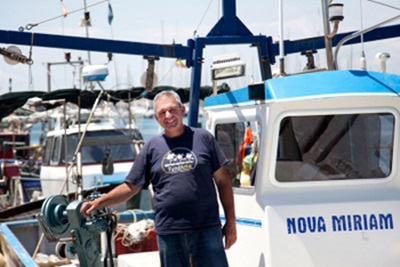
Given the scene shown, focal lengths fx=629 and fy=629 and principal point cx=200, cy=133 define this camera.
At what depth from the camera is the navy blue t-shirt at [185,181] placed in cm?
412

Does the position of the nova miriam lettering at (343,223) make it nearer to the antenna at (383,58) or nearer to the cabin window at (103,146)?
the antenna at (383,58)

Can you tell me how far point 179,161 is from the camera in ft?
13.6

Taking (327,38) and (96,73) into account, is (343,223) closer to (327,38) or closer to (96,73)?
(327,38)

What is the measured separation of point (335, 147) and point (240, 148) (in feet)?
2.76

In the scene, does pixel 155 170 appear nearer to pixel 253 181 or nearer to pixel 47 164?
pixel 253 181

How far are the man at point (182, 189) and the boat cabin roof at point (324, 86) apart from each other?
64 cm

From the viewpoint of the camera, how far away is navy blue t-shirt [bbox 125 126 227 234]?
4125mm

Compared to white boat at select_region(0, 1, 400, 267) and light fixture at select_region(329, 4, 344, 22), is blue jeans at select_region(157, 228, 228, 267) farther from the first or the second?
light fixture at select_region(329, 4, 344, 22)

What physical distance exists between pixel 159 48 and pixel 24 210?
4637 mm

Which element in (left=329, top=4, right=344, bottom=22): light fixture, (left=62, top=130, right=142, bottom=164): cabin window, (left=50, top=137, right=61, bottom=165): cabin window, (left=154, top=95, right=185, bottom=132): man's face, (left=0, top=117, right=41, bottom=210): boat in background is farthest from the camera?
(left=0, top=117, right=41, bottom=210): boat in background

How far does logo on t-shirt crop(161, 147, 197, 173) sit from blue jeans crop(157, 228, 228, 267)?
437mm

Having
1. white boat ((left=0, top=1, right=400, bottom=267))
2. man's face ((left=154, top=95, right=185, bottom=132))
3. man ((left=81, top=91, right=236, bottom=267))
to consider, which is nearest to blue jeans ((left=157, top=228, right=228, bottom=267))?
man ((left=81, top=91, right=236, bottom=267))

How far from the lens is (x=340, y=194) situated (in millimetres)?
4652

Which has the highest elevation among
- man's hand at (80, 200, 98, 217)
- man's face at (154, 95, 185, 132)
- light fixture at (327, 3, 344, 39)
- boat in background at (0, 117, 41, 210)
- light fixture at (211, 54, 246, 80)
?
light fixture at (327, 3, 344, 39)
